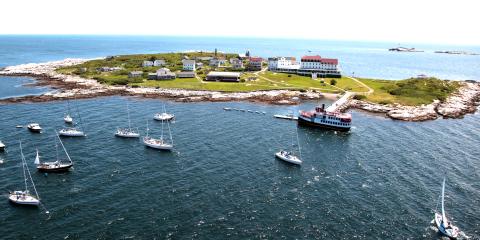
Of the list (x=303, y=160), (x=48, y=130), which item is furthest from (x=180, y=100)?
(x=303, y=160)

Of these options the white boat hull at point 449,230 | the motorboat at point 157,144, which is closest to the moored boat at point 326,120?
the motorboat at point 157,144

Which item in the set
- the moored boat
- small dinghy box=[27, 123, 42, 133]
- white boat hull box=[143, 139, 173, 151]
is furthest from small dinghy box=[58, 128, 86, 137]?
the moored boat

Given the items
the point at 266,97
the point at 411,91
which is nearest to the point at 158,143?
the point at 266,97

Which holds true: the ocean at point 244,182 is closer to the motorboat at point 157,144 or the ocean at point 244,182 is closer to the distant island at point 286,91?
the motorboat at point 157,144

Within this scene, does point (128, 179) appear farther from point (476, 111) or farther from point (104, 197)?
point (476, 111)

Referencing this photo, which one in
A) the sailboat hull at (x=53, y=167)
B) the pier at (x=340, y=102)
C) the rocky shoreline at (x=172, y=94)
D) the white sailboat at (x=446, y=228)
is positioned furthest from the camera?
the rocky shoreline at (x=172, y=94)

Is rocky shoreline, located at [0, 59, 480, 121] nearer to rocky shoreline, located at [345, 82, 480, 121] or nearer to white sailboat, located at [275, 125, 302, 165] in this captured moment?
rocky shoreline, located at [345, 82, 480, 121]

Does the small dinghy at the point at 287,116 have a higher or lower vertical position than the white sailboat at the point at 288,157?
higher
